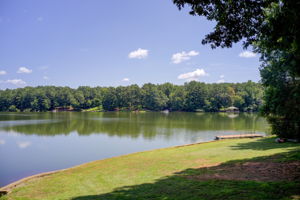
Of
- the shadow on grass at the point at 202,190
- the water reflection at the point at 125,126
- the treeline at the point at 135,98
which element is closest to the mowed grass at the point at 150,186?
the shadow on grass at the point at 202,190

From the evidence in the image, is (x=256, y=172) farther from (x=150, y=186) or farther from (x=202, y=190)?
(x=150, y=186)

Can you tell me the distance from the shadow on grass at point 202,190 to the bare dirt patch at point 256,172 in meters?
0.37

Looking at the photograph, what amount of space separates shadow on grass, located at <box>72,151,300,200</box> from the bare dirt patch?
37 cm

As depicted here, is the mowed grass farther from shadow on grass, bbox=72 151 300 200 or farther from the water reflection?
the water reflection

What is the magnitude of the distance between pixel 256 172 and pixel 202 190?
2.70 m

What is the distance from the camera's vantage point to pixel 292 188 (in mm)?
5738

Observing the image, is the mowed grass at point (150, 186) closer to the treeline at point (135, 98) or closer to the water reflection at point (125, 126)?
the water reflection at point (125, 126)

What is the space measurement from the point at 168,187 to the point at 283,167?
4.36 metres

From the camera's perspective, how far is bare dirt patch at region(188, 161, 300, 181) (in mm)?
7129

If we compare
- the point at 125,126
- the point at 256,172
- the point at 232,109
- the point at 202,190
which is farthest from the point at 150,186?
the point at 232,109

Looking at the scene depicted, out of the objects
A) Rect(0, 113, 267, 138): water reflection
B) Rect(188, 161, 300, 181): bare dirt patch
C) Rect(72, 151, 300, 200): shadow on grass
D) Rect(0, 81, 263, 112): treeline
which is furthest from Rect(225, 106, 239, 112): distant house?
Rect(72, 151, 300, 200): shadow on grass

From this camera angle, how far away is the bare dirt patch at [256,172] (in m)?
7.13

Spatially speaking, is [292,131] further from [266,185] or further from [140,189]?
[140,189]

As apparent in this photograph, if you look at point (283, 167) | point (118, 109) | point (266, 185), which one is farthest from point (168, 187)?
point (118, 109)
